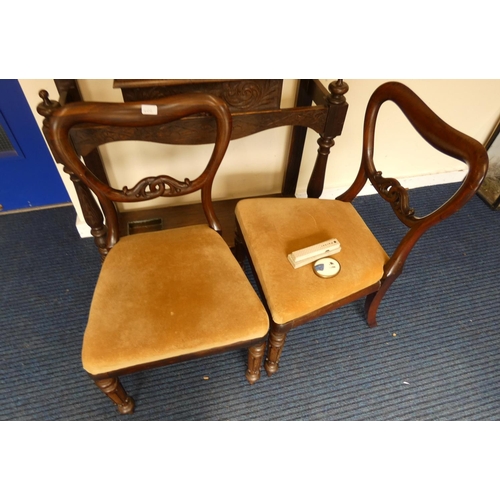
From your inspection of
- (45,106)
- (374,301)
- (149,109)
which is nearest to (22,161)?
(45,106)

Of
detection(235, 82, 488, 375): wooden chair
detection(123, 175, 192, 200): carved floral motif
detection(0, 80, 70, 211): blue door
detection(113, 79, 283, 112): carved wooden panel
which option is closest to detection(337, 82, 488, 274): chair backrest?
detection(235, 82, 488, 375): wooden chair

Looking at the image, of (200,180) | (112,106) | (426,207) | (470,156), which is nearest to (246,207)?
(200,180)

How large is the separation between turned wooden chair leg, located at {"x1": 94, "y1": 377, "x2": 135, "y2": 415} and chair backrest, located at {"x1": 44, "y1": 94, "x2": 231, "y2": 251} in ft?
1.35

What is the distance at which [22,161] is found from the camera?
1393 millimetres

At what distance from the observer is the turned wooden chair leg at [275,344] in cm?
88

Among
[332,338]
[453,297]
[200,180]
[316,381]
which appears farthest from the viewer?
[453,297]

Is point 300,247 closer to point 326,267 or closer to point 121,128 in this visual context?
point 326,267

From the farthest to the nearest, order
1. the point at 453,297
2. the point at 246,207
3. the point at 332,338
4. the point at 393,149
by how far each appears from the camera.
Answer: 1. the point at 393,149
2. the point at 453,297
3. the point at 332,338
4. the point at 246,207

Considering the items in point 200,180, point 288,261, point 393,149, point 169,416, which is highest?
point 200,180

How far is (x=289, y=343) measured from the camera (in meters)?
1.22

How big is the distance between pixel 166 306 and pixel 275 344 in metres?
0.33

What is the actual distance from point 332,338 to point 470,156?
76 cm

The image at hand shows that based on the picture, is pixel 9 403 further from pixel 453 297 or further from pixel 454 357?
pixel 453 297

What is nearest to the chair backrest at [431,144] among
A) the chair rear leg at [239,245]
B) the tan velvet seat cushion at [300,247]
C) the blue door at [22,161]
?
the tan velvet seat cushion at [300,247]
